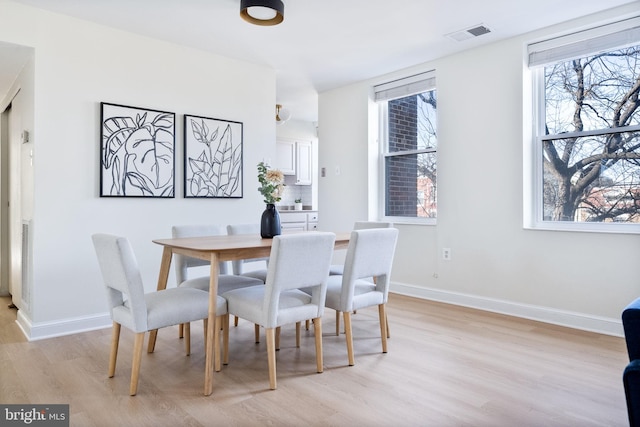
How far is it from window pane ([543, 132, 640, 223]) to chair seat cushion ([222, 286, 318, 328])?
7.77ft

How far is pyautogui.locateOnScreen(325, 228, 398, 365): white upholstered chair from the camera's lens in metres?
2.52

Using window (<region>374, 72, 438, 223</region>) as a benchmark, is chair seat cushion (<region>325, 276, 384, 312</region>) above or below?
below

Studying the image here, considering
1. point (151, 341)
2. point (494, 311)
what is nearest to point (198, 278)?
point (151, 341)

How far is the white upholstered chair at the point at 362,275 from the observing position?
2523 millimetres

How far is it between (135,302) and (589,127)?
3460mm

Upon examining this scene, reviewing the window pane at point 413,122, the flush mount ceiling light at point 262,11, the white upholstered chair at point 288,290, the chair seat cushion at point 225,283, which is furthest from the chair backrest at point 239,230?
the window pane at point 413,122

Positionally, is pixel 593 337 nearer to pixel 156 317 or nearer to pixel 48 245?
pixel 156 317

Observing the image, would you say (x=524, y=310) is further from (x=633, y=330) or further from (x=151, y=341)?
(x=151, y=341)

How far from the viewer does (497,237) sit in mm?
3764

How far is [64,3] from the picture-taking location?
2.98 metres

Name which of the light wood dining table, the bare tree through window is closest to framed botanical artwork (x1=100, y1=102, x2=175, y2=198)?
the light wood dining table

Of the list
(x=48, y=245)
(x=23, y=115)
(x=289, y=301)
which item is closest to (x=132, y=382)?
(x=289, y=301)

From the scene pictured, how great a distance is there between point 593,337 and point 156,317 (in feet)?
9.73

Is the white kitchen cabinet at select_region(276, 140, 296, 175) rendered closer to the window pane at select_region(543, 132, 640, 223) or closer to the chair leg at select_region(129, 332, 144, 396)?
the window pane at select_region(543, 132, 640, 223)
